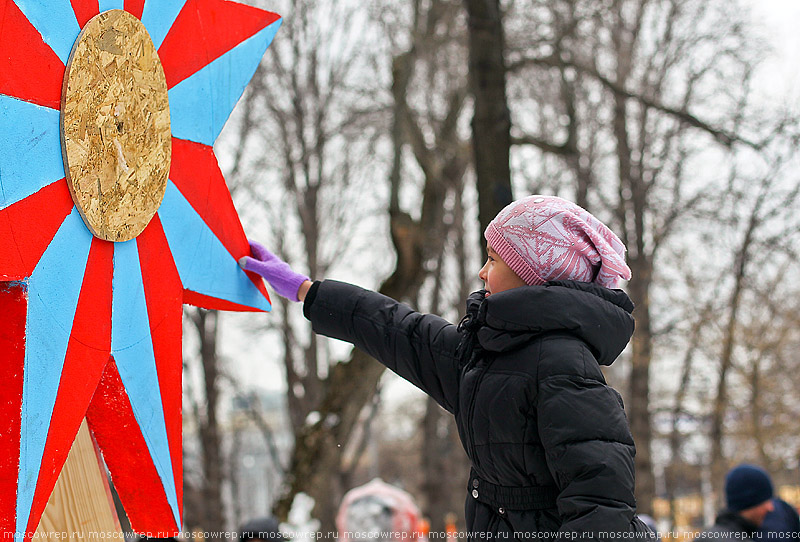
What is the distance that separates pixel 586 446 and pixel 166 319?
1022 millimetres

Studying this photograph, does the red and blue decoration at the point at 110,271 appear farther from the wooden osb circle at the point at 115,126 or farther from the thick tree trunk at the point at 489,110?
the thick tree trunk at the point at 489,110

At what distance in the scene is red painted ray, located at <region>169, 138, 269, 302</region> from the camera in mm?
2082

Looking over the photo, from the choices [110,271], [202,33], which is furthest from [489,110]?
[110,271]

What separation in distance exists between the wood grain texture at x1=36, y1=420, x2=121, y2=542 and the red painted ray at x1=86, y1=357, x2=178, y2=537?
0.06m

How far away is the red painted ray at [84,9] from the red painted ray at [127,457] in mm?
712

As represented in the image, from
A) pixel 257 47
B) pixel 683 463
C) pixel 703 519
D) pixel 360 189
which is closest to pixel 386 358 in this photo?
pixel 257 47

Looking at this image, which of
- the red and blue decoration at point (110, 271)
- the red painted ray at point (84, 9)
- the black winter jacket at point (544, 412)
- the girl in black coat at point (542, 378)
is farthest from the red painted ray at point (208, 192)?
the black winter jacket at point (544, 412)

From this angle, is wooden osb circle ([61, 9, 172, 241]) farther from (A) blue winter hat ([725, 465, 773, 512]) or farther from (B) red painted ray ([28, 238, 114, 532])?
(A) blue winter hat ([725, 465, 773, 512])

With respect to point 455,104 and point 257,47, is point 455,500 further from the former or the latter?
point 257,47

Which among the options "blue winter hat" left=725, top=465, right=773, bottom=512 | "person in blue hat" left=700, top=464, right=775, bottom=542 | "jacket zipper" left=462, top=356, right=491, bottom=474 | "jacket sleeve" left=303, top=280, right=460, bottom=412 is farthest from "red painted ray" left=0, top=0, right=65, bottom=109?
"blue winter hat" left=725, top=465, right=773, bottom=512

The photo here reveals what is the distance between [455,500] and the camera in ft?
60.5

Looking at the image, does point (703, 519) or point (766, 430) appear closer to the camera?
point (766, 430)

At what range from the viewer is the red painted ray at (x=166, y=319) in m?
1.89

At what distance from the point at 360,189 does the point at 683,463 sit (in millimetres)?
9097
